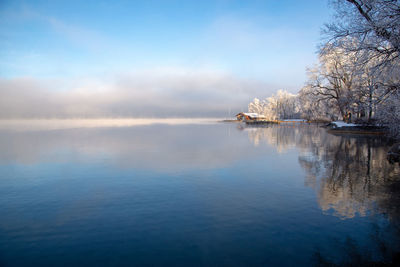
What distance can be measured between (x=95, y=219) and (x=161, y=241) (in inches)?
104

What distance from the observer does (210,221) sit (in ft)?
25.0

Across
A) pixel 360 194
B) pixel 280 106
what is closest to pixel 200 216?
pixel 360 194

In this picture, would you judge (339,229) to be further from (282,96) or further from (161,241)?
(282,96)

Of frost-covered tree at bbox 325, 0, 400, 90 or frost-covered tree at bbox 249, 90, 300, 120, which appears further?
frost-covered tree at bbox 249, 90, 300, 120

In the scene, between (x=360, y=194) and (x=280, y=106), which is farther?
(x=280, y=106)

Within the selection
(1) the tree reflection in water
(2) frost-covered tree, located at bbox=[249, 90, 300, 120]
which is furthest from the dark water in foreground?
(2) frost-covered tree, located at bbox=[249, 90, 300, 120]

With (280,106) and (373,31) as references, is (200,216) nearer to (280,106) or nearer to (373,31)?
(373,31)

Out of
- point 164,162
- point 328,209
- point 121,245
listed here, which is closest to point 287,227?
point 328,209

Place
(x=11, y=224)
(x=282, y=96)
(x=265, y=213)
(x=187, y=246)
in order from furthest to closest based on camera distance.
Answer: (x=282, y=96) → (x=265, y=213) → (x=11, y=224) → (x=187, y=246)

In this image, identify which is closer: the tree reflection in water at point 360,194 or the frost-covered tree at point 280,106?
the tree reflection in water at point 360,194

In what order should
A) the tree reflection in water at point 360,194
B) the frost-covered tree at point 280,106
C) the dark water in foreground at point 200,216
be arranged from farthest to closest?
the frost-covered tree at point 280,106 → the dark water in foreground at point 200,216 → the tree reflection in water at point 360,194

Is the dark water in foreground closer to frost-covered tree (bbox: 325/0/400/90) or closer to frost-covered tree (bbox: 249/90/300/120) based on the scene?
frost-covered tree (bbox: 325/0/400/90)

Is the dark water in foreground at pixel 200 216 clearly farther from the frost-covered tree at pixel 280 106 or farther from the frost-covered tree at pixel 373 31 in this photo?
the frost-covered tree at pixel 280 106

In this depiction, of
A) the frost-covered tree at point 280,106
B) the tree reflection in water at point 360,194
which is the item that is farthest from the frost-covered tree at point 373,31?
the frost-covered tree at point 280,106
